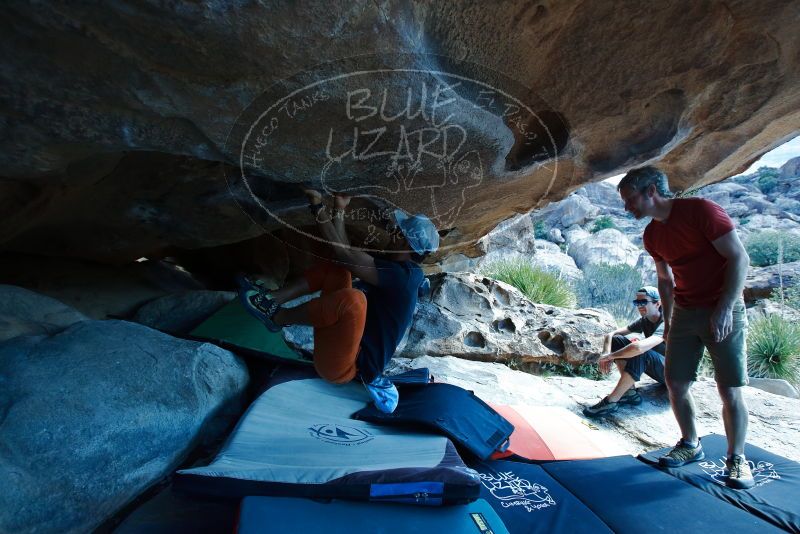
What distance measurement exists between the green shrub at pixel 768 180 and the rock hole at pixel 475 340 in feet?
122

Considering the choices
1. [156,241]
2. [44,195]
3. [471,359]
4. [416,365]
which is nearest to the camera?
[44,195]

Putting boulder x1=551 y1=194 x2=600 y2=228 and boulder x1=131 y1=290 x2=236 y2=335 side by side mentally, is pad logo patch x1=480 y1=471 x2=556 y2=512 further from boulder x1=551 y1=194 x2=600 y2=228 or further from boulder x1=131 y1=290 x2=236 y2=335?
boulder x1=551 y1=194 x2=600 y2=228

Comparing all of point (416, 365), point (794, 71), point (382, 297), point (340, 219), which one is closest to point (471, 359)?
point (416, 365)

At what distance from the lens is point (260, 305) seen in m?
2.71

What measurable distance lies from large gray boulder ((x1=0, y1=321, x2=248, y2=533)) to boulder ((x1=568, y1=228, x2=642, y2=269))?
78.1 ft

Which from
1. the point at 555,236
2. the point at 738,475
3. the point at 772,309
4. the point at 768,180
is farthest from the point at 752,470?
the point at 768,180

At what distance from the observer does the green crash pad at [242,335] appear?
366 centimetres

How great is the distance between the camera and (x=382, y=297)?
102 inches

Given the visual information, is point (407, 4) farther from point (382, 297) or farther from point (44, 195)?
point (44, 195)

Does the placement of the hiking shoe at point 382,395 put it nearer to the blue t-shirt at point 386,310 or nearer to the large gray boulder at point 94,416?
the blue t-shirt at point 386,310

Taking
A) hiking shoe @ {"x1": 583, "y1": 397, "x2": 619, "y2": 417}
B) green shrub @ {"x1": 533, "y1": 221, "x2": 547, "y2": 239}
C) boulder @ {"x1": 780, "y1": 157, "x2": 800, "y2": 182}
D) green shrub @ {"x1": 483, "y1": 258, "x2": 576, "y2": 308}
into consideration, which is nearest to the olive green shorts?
hiking shoe @ {"x1": 583, "y1": 397, "x2": 619, "y2": 417}

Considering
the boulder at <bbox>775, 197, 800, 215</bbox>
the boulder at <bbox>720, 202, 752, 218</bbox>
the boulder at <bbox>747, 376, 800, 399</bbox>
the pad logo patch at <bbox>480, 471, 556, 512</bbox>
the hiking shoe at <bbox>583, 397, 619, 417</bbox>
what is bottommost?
the pad logo patch at <bbox>480, 471, 556, 512</bbox>

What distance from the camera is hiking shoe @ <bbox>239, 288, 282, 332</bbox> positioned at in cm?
270

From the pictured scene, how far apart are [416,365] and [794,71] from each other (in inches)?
148
